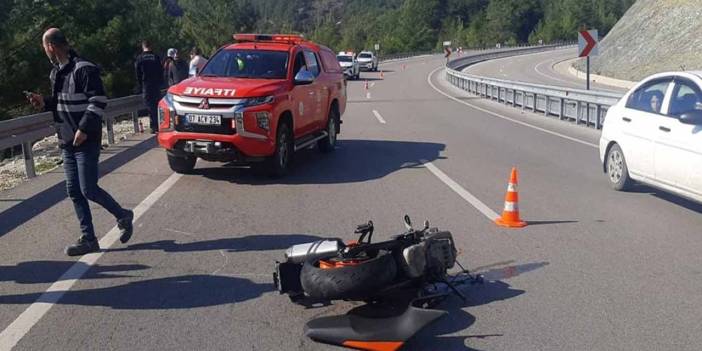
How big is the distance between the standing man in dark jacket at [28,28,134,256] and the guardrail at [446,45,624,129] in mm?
12772

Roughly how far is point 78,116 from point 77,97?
176 millimetres

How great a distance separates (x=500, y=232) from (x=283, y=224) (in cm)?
230

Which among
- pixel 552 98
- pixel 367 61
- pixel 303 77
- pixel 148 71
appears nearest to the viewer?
pixel 303 77

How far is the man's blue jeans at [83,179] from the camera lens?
705cm

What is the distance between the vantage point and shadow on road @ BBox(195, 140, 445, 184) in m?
11.4

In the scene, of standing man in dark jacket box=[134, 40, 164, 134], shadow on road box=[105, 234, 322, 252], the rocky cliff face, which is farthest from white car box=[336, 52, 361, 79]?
shadow on road box=[105, 234, 322, 252]

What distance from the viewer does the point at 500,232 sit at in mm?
7973

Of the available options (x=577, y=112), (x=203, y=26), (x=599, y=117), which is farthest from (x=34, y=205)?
(x=203, y=26)

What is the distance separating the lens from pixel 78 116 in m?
6.94

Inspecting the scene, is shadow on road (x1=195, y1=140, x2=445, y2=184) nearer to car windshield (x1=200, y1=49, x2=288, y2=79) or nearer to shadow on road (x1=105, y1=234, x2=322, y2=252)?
car windshield (x1=200, y1=49, x2=288, y2=79)

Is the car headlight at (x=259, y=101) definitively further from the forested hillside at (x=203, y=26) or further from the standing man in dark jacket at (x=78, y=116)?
the forested hillside at (x=203, y=26)

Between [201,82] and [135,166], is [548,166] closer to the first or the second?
[201,82]

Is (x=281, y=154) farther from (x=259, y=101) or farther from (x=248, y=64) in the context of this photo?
(x=248, y=64)

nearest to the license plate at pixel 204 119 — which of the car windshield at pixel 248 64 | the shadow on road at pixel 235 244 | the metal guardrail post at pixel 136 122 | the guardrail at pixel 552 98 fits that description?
the car windshield at pixel 248 64
